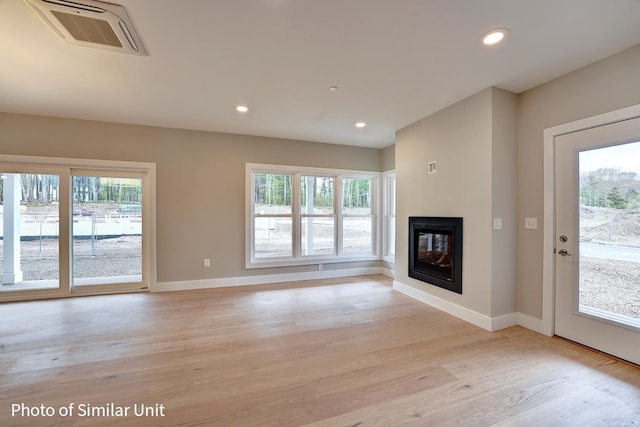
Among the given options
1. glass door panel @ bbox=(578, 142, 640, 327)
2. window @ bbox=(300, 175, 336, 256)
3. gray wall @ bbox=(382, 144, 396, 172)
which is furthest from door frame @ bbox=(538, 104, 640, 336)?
window @ bbox=(300, 175, 336, 256)

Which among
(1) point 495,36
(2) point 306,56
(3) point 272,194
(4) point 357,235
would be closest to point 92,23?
(2) point 306,56

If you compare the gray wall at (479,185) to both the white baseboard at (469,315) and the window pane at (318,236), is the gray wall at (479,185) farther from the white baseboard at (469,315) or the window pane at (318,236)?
the window pane at (318,236)

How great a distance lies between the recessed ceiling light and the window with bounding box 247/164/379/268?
3.25 metres

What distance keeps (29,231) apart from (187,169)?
7.45 ft

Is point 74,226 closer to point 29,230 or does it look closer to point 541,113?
point 29,230

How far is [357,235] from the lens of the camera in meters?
5.38

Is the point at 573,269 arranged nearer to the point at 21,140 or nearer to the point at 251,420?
the point at 251,420

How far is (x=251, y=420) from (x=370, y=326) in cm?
165

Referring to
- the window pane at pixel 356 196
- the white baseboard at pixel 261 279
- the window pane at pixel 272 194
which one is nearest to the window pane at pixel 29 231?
the white baseboard at pixel 261 279

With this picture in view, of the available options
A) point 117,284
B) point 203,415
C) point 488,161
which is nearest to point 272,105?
point 488,161

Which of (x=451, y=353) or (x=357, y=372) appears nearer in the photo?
(x=357, y=372)

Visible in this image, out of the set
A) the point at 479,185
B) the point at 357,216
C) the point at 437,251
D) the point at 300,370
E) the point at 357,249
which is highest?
the point at 479,185

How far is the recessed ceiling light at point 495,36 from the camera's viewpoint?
1948mm

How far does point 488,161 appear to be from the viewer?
2.82 m
